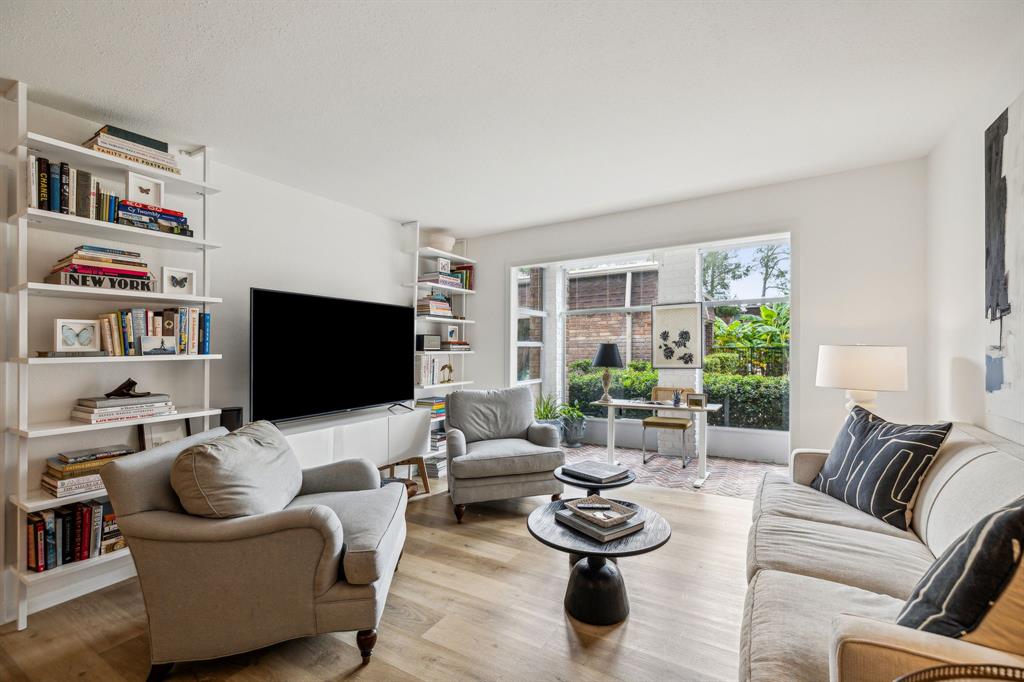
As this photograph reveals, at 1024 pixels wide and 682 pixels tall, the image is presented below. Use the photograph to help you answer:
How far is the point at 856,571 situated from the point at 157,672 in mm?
A: 2462

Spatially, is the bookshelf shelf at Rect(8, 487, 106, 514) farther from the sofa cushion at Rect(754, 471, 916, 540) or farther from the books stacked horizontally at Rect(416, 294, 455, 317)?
the sofa cushion at Rect(754, 471, 916, 540)

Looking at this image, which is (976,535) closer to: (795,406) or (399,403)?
(795,406)

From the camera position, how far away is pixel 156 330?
2.59m

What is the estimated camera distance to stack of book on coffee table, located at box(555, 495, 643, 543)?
2.00m

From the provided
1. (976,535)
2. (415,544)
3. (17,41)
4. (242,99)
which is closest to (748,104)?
(976,535)

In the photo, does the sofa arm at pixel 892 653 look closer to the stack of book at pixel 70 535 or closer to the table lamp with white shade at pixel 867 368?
the table lamp with white shade at pixel 867 368

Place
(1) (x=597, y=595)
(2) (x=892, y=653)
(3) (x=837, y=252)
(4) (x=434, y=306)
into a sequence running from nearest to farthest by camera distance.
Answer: (2) (x=892, y=653)
(1) (x=597, y=595)
(3) (x=837, y=252)
(4) (x=434, y=306)

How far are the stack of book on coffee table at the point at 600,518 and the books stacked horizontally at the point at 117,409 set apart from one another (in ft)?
7.23

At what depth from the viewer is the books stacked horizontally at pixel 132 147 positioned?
244 cm

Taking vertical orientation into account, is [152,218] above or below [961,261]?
above

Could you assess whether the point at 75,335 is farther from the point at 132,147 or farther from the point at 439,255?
the point at 439,255

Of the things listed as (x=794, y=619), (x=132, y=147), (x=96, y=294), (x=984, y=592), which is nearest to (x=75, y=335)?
(x=96, y=294)

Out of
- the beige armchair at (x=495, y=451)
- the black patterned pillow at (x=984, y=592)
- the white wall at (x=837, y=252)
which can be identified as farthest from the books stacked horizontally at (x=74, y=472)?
the white wall at (x=837, y=252)

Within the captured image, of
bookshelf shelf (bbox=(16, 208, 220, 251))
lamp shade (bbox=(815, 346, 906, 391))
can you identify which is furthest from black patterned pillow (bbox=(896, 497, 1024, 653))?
bookshelf shelf (bbox=(16, 208, 220, 251))
